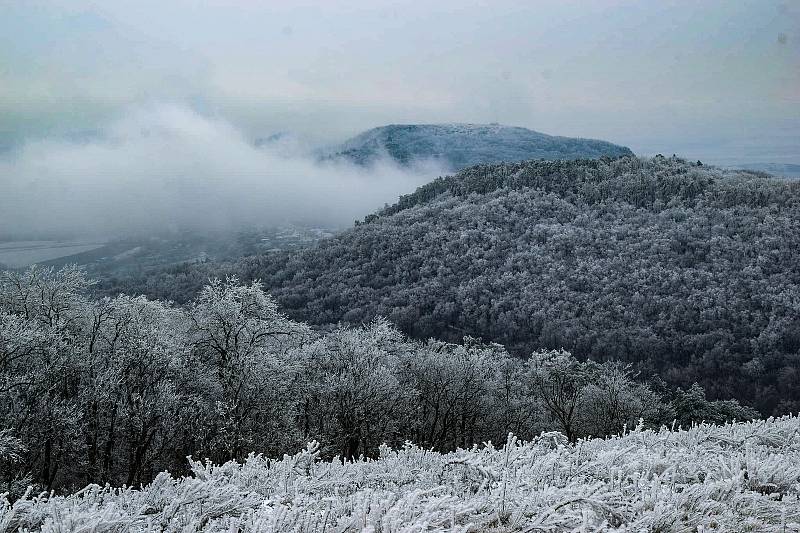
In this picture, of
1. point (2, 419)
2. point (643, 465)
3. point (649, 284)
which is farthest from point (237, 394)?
point (649, 284)

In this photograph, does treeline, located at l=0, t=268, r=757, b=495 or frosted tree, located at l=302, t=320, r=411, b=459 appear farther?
frosted tree, located at l=302, t=320, r=411, b=459

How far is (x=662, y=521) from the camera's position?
4.00 meters

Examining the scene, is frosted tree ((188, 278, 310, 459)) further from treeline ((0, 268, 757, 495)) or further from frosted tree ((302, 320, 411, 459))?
frosted tree ((302, 320, 411, 459))

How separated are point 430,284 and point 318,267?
34.2 meters

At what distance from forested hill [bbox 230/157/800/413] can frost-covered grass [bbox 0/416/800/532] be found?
59.9 metres

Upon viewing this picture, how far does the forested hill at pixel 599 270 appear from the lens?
6819 cm

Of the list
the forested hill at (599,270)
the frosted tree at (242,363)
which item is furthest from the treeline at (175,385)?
the forested hill at (599,270)

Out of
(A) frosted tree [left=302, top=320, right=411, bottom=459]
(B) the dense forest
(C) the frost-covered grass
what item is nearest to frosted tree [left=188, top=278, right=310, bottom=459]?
(A) frosted tree [left=302, top=320, right=411, bottom=459]

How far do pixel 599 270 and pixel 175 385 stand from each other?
→ 8904 cm

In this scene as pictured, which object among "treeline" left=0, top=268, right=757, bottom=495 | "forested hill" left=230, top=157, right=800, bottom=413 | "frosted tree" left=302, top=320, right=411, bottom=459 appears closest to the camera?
"treeline" left=0, top=268, right=757, bottom=495

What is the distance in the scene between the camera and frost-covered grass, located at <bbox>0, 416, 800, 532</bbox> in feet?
12.4

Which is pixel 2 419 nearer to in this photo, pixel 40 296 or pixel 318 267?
pixel 40 296

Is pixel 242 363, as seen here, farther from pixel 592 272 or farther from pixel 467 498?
pixel 592 272

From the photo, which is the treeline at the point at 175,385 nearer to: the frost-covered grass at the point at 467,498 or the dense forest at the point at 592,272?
the frost-covered grass at the point at 467,498
